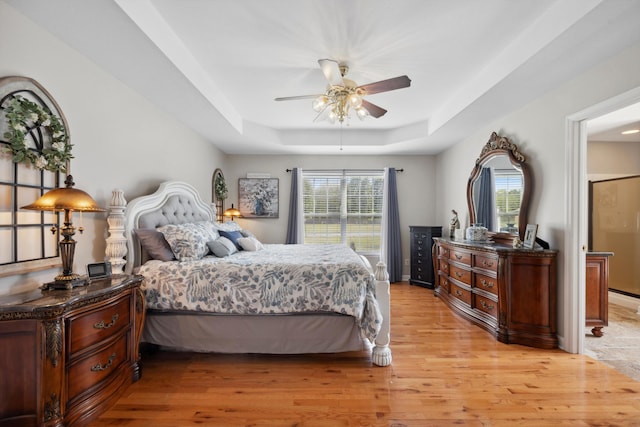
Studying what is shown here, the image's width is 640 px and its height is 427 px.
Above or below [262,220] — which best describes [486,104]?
above

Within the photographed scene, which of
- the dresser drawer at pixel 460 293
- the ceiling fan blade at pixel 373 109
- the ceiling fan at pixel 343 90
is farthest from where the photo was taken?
the dresser drawer at pixel 460 293

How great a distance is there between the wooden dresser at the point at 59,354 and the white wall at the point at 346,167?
142 inches

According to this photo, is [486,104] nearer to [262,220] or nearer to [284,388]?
[284,388]

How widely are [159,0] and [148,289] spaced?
208 cm

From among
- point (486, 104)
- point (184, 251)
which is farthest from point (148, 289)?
point (486, 104)

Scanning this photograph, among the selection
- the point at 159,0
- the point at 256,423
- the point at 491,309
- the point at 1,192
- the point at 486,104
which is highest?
the point at 159,0

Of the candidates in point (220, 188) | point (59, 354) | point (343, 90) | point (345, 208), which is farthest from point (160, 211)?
point (345, 208)

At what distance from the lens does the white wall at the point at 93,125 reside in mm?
1751

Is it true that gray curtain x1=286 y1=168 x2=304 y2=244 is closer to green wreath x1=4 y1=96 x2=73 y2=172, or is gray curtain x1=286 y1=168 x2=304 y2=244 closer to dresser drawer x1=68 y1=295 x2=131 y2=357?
dresser drawer x1=68 y1=295 x2=131 y2=357

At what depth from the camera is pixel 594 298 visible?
9.69 feet

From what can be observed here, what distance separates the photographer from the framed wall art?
17.8 feet

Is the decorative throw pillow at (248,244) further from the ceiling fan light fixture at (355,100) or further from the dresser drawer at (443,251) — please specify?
the dresser drawer at (443,251)

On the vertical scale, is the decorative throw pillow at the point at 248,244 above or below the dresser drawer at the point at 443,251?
above

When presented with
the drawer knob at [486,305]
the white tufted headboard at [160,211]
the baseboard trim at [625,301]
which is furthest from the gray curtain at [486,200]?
the white tufted headboard at [160,211]
